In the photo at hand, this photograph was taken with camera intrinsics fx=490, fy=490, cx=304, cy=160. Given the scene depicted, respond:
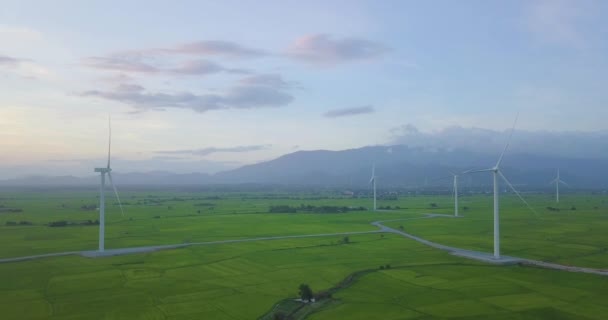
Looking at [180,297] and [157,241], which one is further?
[157,241]

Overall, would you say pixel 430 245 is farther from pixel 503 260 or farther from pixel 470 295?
pixel 470 295

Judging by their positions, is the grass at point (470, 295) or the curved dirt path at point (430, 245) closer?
the grass at point (470, 295)

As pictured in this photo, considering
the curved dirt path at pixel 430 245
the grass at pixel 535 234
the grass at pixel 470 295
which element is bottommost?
the grass at pixel 470 295

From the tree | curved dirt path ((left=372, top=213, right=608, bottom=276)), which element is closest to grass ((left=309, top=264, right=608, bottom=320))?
the tree

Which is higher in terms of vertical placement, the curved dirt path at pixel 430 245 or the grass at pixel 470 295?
the curved dirt path at pixel 430 245

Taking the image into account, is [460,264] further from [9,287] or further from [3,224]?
[3,224]

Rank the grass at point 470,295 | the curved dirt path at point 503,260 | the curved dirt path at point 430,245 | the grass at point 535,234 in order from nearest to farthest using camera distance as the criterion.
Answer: the grass at point 470,295 < the curved dirt path at point 503,260 < the curved dirt path at point 430,245 < the grass at point 535,234

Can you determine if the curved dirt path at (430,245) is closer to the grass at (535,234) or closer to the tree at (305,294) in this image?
the grass at (535,234)

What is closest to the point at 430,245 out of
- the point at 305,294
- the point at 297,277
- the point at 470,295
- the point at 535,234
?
the point at 535,234

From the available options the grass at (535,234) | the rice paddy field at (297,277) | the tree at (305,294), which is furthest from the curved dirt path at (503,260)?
the tree at (305,294)

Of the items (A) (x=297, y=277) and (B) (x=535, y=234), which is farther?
(B) (x=535, y=234)

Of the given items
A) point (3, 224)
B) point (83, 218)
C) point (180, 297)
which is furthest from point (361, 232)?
point (3, 224)
